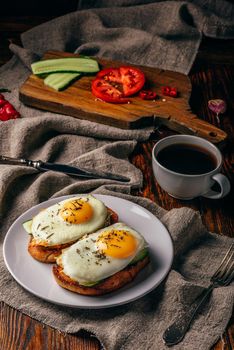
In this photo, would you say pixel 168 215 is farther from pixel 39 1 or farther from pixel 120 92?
pixel 39 1

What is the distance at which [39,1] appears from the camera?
4559 mm

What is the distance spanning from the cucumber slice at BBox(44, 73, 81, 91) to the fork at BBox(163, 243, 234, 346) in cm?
142

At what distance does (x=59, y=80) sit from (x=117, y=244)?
1.52 metres

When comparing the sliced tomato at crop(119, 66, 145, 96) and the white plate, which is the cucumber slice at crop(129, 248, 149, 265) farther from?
the sliced tomato at crop(119, 66, 145, 96)

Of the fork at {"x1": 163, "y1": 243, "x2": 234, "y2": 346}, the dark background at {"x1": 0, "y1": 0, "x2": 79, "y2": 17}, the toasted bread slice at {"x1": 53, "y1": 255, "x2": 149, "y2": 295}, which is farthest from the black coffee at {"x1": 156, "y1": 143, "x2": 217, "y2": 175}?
the dark background at {"x1": 0, "y1": 0, "x2": 79, "y2": 17}

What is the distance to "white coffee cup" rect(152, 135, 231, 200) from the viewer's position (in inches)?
96.0

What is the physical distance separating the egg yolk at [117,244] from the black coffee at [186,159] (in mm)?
545

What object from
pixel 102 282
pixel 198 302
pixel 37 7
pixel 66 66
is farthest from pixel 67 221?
pixel 37 7

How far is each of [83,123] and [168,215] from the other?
81 cm

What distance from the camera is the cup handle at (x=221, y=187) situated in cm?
244

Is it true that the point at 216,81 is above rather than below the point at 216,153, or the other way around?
below

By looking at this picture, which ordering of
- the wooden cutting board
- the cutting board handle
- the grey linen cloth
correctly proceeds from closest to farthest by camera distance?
1. the cutting board handle
2. the wooden cutting board
3. the grey linen cloth

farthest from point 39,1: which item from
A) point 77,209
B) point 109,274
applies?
point 109,274

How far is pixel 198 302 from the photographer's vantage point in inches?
80.6
